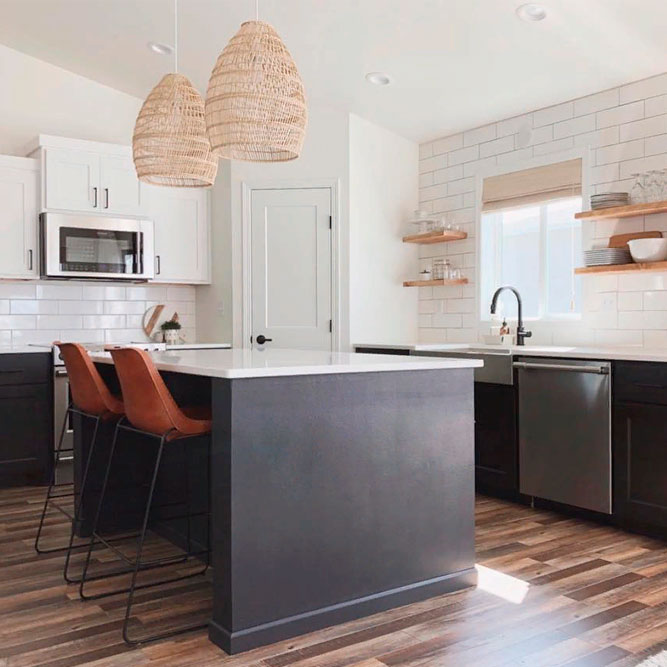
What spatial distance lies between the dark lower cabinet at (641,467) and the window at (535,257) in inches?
47.5

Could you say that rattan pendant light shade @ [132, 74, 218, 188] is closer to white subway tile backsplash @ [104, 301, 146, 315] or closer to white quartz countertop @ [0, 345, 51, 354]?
white quartz countertop @ [0, 345, 51, 354]

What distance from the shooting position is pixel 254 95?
2.74 m

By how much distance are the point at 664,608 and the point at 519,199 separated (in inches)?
118

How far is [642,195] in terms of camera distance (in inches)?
166

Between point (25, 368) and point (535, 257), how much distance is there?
11.4 feet

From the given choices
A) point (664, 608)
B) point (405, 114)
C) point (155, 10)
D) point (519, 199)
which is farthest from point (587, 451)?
point (155, 10)

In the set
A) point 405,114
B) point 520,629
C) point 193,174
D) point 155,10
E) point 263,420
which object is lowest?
point 520,629

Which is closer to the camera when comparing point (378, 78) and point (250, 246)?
point (378, 78)

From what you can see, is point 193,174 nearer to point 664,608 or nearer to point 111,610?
point 111,610

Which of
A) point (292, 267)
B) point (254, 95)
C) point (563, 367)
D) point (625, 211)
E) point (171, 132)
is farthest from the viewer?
point (292, 267)

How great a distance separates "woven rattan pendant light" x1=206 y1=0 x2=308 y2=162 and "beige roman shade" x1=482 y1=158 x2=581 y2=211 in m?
2.46

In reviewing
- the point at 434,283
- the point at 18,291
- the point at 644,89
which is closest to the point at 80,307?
the point at 18,291

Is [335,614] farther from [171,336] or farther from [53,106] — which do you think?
[53,106]

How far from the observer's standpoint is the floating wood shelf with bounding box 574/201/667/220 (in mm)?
4059
